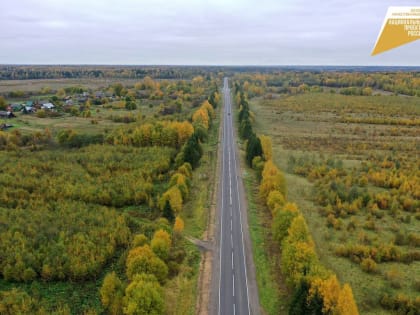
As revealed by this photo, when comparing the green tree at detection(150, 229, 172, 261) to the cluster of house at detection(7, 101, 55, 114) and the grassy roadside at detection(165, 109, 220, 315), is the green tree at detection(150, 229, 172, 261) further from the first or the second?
the cluster of house at detection(7, 101, 55, 114)

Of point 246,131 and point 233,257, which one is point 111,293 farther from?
point 246,131

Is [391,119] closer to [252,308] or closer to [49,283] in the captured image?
[252,308]

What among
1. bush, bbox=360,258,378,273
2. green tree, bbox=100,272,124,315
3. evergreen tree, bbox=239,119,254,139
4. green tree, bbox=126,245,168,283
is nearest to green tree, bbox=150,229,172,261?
green tree, bbox=126,245,168,283

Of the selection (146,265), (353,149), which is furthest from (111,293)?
(353,149)

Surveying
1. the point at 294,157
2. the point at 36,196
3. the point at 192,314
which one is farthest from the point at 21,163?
the point at 294,157

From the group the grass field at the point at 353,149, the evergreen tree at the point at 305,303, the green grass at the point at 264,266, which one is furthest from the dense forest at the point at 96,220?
the grass field at the point at 353,149

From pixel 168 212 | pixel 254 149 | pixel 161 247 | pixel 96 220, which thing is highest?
pixel 254 149
